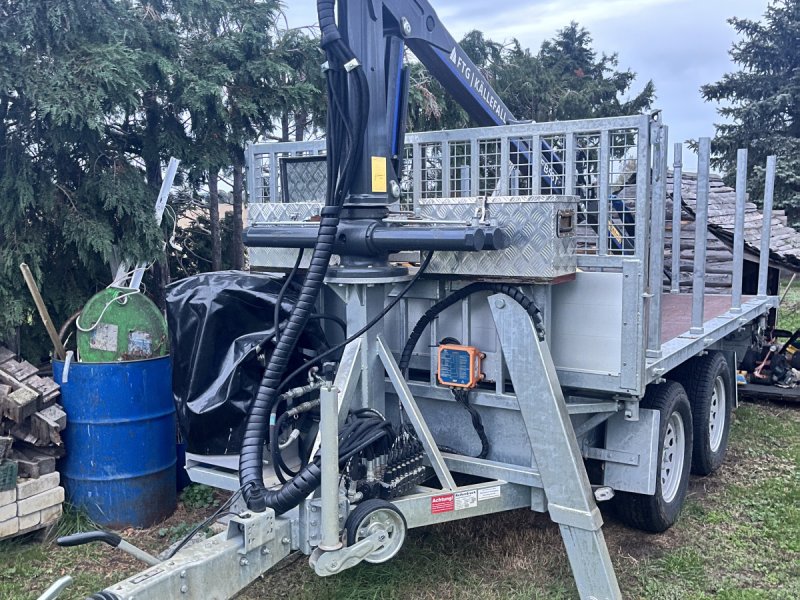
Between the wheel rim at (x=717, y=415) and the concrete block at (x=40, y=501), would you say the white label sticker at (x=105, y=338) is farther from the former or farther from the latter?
the wheel rim at (x=717, y=415)

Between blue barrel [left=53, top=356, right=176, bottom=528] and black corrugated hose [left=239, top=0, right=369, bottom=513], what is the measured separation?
145cm

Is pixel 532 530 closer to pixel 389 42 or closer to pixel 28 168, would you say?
pixel 389 42

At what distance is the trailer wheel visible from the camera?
277cm

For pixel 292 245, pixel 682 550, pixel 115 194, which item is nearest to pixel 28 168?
pixel 115 194

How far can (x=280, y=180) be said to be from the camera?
179 inches

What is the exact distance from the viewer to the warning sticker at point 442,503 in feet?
10.2

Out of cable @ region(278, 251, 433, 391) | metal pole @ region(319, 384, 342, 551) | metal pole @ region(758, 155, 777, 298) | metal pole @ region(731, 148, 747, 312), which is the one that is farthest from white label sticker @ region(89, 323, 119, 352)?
metal pole @ region(758, 155, 777, 298)

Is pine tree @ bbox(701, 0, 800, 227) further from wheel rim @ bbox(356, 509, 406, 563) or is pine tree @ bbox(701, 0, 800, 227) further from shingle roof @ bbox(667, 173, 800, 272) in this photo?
wheel rim @ bbox(356, 509, 406, 563)

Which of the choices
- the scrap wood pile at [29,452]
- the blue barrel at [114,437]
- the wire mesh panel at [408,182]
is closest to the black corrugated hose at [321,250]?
the wire mesh panel at [408,182]

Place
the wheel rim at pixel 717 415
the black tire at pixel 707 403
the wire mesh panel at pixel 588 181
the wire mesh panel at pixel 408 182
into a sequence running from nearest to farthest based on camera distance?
the wire mesh panel at pixel 588 181 → the wire mesh panel at pixel 408 182 → the black tire at pixel 707 403 → the wheel rim at pixel 717 415

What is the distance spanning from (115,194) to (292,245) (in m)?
2.27

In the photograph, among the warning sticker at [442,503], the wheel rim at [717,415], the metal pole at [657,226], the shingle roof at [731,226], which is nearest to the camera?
the warning sticker at [442,503]

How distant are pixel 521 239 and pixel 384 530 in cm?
133

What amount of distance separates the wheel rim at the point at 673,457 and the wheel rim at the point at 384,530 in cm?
198
